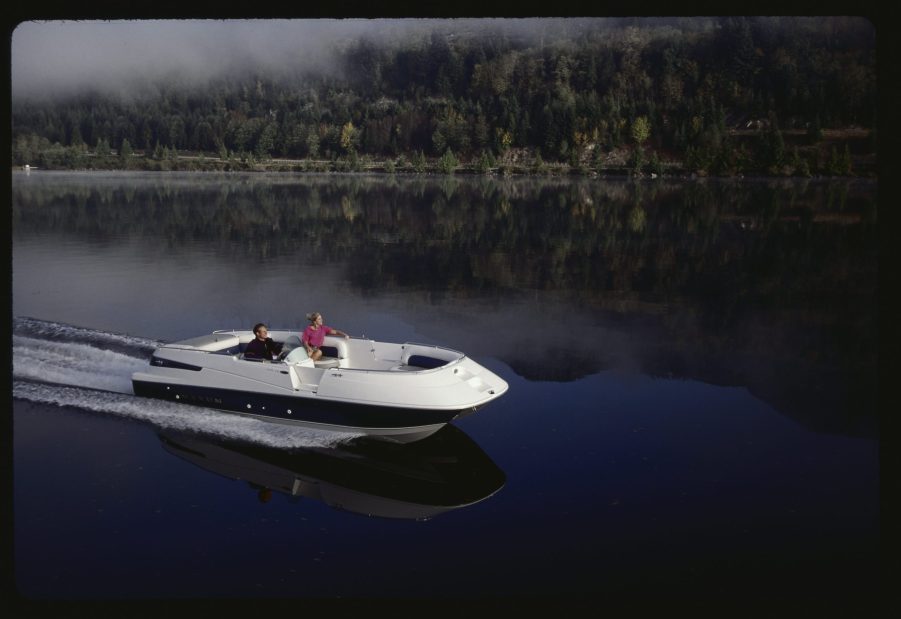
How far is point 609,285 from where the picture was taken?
3288 centimetres

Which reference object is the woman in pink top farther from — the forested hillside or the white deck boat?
the forested hillside

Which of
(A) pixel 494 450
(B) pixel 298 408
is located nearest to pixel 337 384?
(B) pixel 298 408

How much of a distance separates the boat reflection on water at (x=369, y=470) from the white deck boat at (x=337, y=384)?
496mm

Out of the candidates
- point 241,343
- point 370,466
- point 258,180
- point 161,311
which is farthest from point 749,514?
point 258,180

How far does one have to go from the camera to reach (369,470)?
14375 millimetres

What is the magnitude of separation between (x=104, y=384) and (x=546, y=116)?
402 feet

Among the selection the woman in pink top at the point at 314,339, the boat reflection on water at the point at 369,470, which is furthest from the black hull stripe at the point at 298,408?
the woman in pink top at the point at 314,339

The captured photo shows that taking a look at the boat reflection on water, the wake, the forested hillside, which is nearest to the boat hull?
the wake

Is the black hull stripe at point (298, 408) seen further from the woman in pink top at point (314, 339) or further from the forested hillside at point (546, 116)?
the forested hillside at point (546, 116)

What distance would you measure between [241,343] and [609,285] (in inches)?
705

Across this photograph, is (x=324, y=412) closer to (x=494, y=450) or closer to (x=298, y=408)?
(x=298, y=408)

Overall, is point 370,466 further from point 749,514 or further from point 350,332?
point 350,332

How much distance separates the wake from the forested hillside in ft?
336

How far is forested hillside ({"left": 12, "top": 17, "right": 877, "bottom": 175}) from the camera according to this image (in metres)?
121
